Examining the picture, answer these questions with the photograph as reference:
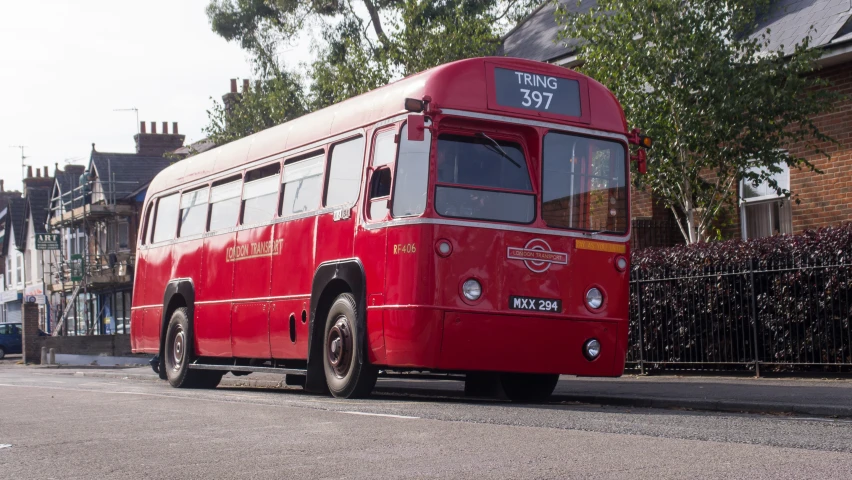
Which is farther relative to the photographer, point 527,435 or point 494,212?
point 494,212

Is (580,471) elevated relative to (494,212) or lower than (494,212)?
lower

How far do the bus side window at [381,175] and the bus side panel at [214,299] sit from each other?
161 inches

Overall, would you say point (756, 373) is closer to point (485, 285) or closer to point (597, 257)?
point (597, 257)

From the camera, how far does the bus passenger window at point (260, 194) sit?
14.3 metres

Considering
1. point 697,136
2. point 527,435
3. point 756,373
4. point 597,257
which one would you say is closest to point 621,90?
point 697,136

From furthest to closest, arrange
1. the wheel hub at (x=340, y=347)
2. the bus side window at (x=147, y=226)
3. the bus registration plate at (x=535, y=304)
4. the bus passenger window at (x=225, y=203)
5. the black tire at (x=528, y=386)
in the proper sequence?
the bus side window at (x=147, y=226) → the bus passenger window at (x=225, y=203) → the black tire at (x=528, y=386) → the wheel hub at (x=340, y=347) → the bus registration plate at (x=535, y=304)

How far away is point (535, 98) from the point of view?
1155 cm

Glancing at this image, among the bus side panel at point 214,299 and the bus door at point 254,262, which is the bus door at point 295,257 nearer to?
the bus door at point 254,262

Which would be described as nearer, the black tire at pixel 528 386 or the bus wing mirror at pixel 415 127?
the bus wing mirror at pixel 415 127

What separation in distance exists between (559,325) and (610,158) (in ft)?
6.28

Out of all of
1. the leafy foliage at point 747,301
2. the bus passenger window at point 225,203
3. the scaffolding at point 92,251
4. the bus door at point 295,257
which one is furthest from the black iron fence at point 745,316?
the scaffolding at point 92,251

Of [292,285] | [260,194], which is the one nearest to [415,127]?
[292,285]

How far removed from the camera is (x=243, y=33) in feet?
131

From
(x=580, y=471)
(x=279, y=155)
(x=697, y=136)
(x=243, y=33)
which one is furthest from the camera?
(x=243, y=33)
